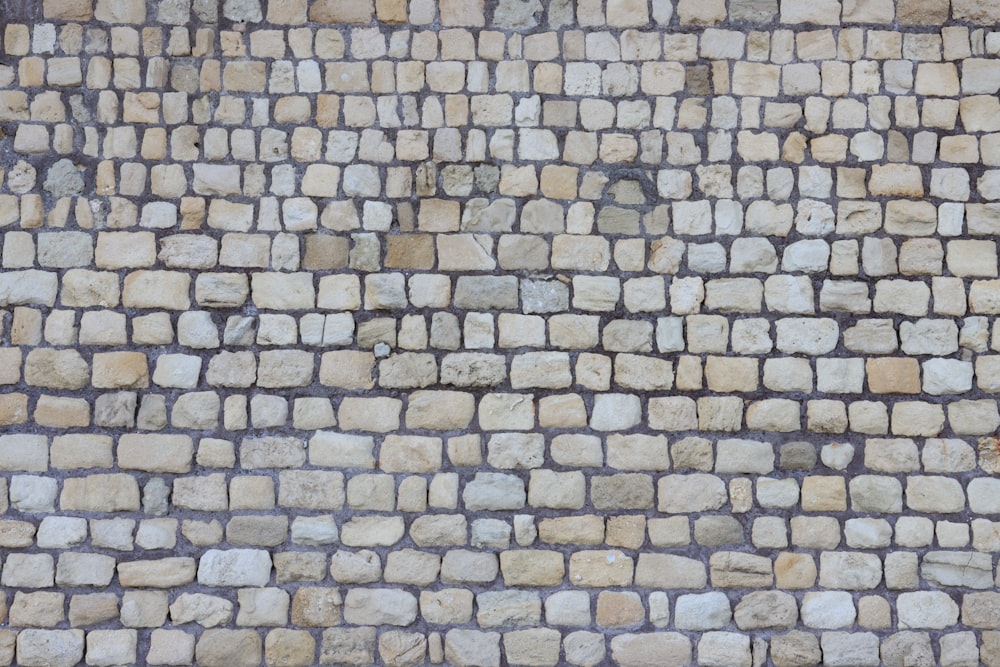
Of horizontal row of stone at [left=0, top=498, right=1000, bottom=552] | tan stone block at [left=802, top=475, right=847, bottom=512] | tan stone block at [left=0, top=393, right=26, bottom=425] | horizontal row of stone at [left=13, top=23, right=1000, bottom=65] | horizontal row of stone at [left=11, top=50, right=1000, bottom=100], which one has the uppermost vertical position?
horizontal row of stone at [left=13, top=23, right=1000, bottom=65]

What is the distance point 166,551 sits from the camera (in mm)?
3666

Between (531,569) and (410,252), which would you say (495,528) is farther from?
(410,252)

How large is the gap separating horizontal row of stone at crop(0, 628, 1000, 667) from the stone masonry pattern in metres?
0.01

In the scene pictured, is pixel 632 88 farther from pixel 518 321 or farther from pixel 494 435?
pixel 494 435

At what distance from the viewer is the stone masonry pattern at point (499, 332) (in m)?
3.66

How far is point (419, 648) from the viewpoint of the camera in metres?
3.64

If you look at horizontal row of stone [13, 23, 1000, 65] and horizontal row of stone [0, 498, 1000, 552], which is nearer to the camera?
horizontal row of stone [0, 498, 1000, 552]

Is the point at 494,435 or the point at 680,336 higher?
the point at 680,336

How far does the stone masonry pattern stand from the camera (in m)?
3.66

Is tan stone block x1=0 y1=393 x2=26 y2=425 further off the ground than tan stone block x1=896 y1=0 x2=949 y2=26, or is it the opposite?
tan stone block x1=896 y1=0 x2=949 y2=26

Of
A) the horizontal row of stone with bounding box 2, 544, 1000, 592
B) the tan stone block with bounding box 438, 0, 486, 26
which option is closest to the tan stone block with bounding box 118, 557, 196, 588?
the horizontal row of stone with bounding box 2, 544, 1000, 592

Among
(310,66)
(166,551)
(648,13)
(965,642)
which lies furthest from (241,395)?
(965,642)

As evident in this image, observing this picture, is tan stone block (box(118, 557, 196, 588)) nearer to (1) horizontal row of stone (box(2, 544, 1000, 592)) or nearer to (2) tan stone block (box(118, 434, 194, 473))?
(1) horizontal row of stone (box(2, 544, 1000, 592))

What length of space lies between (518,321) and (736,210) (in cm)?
109
